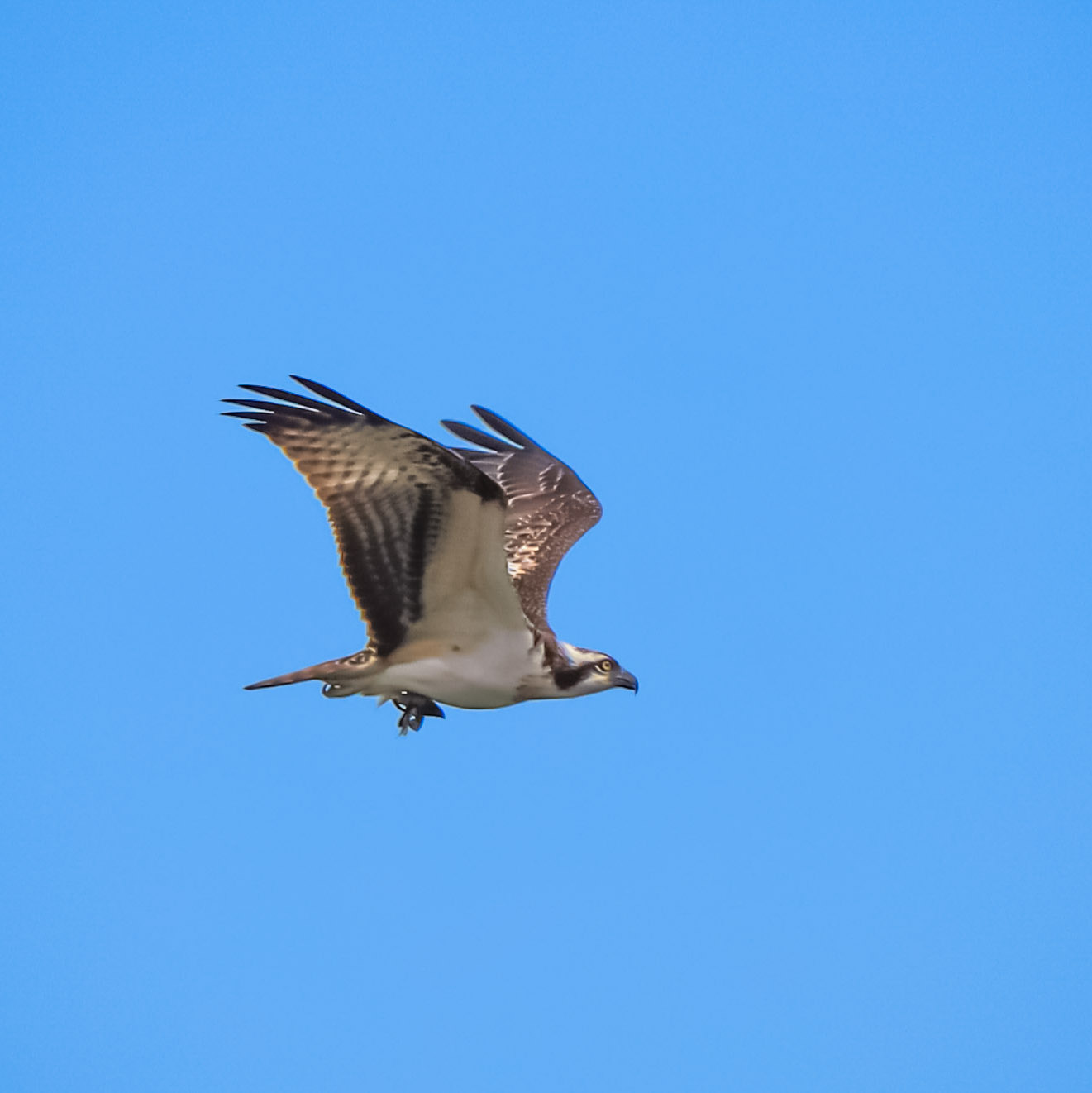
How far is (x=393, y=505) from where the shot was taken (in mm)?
9719

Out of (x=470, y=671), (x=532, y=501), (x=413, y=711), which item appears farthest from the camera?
(x=532, y=501)

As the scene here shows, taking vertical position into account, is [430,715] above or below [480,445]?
below

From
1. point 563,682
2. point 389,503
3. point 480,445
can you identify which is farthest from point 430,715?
point 480,445

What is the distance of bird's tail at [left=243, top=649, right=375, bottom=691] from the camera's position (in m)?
10.2

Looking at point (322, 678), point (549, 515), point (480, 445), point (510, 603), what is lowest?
point (322, 678)

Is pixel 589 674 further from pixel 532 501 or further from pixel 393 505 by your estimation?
pixel 532 501

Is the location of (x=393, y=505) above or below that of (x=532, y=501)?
below

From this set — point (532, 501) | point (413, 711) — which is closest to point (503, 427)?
point (532, 501)

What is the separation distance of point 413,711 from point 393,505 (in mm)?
2368

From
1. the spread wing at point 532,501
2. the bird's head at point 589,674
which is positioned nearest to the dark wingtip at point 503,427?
the spread wing at point 532,501

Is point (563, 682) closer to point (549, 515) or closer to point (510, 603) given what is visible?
point (510, 603)

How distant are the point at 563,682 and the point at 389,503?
2237 mm

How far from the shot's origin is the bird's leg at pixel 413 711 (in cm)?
1150

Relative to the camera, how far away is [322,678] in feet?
34.3
